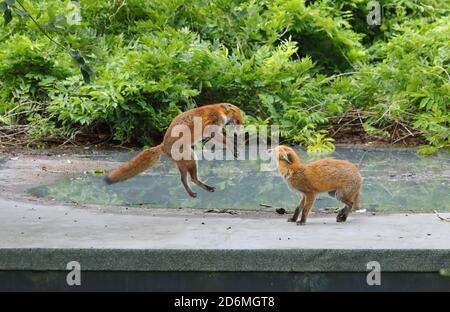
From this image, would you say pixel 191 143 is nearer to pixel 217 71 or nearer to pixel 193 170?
pixel 193 170

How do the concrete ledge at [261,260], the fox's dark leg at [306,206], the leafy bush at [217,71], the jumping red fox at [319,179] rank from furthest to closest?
the leafy bush at [217,71], the jumping red fox at [319,179], the fox's dark leg at [306,206], the concrete ledge at [261,260]

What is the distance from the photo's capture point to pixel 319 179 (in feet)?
22.7

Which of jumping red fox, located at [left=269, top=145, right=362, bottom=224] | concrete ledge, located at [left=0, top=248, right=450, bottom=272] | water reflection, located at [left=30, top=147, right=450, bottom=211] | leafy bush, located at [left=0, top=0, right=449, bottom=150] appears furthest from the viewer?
leafy bush, located at [left=0, top=0, right=449, bottom=150]

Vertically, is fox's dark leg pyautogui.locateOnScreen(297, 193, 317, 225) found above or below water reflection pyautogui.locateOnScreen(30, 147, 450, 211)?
above

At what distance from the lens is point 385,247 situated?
5.59 meters

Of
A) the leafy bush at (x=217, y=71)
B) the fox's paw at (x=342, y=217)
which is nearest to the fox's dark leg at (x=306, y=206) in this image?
the fox's paw at (x=342, y=217)

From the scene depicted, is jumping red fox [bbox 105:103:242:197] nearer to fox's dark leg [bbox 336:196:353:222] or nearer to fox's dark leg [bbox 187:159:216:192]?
fox's dark leg [bbox 187:159:216:192]

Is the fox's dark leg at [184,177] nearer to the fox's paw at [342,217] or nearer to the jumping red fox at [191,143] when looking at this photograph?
the jumping red fox at [191,143]

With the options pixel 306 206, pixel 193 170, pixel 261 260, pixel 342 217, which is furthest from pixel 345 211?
pixel 193 170

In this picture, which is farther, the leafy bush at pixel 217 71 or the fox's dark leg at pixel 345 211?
the leafy bush at pixel 217 71

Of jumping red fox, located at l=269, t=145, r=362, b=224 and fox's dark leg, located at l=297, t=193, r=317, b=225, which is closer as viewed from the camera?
fox's dark leg, located at l=297, t=193, r=317, b=225

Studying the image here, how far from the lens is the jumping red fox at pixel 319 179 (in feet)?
22.7

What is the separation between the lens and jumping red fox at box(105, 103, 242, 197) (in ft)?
25.6

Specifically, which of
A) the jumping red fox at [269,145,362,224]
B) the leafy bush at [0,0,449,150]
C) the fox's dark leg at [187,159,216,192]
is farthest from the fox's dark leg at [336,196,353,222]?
the leafy bush at [0,0,449,150]
